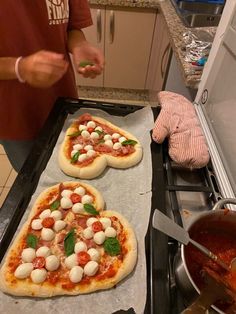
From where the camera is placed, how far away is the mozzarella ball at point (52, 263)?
584 millimetres

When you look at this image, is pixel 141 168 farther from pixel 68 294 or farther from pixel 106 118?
pixel 68 294

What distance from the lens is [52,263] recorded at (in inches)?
23.0

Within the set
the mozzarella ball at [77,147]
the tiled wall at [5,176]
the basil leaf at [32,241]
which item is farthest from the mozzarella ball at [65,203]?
the tiled wall at [5,176]

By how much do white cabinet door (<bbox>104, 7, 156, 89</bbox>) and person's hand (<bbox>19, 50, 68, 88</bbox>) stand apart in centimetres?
150

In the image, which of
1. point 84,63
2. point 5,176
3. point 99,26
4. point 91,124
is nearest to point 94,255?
point 91,124

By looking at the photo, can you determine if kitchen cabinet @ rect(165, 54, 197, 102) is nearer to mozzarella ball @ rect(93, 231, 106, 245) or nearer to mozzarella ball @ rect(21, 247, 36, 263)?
mozzarella ball @ rect(93, 231, 106, 245)

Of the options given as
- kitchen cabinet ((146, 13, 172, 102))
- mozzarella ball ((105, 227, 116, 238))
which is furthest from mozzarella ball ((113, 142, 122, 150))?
kitchen cabinet ((146, 13, 172, 102))

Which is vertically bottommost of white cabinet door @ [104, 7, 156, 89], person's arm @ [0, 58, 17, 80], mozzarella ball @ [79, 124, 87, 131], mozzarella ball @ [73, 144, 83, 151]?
white cabinet door @ [104, 7, 156, 89]

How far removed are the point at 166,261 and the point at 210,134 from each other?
0.45m

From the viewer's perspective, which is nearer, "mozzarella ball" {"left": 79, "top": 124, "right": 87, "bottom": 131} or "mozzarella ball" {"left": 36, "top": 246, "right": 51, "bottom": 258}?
"mozzarella ball" {"left": 36, "top": 246, "right": 51, "bottom": 258}

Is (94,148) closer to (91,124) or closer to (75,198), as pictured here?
(91,124)

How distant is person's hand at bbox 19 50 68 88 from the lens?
Answer: 0.66 m

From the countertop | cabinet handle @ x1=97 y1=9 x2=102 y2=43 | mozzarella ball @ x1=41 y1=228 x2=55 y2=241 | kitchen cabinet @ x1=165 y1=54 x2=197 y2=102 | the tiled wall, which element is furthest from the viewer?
cabinet handle @ x1=97 y1=9 x2=102 y2=43

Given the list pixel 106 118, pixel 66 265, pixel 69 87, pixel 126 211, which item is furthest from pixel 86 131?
pixel 66 265
